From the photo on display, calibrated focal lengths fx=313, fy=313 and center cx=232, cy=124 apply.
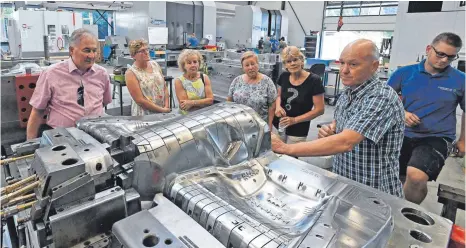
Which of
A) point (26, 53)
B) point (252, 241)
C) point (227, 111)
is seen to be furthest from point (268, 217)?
point (26, 53)

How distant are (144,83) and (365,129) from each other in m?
1.69

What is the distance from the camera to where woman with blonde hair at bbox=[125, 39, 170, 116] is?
7.70 ft

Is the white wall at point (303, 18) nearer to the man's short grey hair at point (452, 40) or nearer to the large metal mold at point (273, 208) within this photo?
the man's short grey hair at point (452, 40)

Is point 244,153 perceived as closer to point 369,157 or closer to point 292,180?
point 292,180

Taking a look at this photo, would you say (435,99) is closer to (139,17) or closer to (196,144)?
(196,144)

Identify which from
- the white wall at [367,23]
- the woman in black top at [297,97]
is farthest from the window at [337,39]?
the woman in black top at [297,97]

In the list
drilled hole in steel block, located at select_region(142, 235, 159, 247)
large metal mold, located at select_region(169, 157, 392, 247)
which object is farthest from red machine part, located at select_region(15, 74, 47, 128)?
drilled hole in steel block, located at select_region(142, 235, 159, 247)

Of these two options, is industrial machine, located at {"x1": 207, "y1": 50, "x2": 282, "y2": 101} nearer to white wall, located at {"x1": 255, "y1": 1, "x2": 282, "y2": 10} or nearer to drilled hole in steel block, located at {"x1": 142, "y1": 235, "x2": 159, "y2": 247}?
drilled hole in steel block, located at {"x1": 142, "y1": 235, "x2": 159, "y2": 247}

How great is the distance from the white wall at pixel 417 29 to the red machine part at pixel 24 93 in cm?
433

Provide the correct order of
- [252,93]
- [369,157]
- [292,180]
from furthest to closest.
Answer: [252,93], [369,157], [292,180]

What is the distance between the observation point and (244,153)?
4.19ft

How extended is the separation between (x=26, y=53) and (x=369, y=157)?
24.9 ft

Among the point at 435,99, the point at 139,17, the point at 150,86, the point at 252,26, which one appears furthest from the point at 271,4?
the point at 435,99

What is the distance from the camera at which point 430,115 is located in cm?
206
